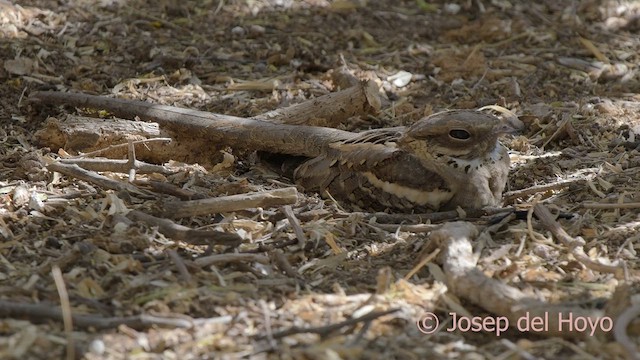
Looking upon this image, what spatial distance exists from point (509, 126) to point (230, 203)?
1452 millimetres

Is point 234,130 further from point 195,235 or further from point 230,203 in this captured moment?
point 195,235

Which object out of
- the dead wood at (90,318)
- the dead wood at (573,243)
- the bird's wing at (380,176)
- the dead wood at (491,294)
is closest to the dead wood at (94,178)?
the bird's wing at (380,176)

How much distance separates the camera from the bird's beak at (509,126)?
14.7 ft

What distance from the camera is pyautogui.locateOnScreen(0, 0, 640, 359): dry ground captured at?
316 centimetres

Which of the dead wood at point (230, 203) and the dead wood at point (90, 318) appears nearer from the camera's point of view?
the dead wood at point (90, 318)

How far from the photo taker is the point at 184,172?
468 cm

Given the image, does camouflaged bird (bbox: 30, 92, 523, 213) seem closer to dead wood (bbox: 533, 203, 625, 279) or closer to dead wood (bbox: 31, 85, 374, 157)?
dead wood (bbox: 31, 85, 374, 157)

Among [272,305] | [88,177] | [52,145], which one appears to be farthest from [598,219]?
[52,145]

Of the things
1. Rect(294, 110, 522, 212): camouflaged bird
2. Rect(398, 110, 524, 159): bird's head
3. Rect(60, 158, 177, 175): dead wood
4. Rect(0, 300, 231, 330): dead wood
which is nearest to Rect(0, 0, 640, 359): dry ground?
Rect(0, 300, 231, 330): dead wood

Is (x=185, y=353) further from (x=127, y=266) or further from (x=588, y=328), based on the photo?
(x=588, y=328)

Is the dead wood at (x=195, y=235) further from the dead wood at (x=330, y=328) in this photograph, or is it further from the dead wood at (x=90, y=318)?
the dead wood at (x=330, y=328)

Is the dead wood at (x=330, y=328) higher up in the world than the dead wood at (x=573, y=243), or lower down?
higher up

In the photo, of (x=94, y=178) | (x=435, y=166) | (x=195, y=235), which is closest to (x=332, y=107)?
(x=435, y=166)

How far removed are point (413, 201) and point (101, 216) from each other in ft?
4.93
